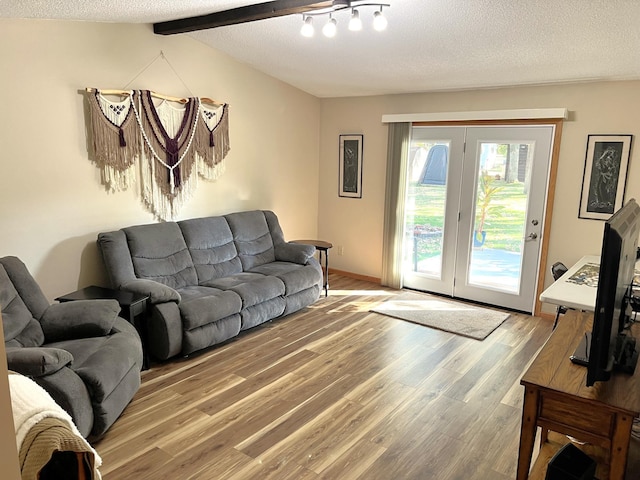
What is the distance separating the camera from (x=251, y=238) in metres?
4.87

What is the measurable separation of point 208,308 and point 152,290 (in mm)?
438

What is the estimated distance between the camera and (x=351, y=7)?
3.02 metres

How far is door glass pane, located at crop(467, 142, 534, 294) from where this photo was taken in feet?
15.0

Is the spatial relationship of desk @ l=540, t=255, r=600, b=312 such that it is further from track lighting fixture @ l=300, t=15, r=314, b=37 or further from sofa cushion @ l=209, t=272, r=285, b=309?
track lighting fixture @ l=300, t=15, r=314, b=37

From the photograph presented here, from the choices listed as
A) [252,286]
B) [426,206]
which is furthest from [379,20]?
[426,206]

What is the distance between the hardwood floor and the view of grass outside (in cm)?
97

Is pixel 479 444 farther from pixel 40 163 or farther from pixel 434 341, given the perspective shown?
pixel 40 163

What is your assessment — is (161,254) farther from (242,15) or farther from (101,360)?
(242,15)

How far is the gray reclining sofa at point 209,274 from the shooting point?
350cm

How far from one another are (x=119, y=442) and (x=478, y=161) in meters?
4.02

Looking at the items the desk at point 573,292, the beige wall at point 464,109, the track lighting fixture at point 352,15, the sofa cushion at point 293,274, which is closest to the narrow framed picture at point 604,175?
the beige wall at point 464,109

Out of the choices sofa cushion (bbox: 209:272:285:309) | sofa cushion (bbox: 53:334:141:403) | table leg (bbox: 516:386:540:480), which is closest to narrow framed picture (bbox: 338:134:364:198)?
sofa cushion (bbox: 209:272:285:309)

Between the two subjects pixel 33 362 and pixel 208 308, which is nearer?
pixel 33 362

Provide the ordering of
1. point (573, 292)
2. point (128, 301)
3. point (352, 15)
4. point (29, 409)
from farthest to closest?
point (128, 301) < point (352, 15) < point (573, 292) < point (29, 409)
